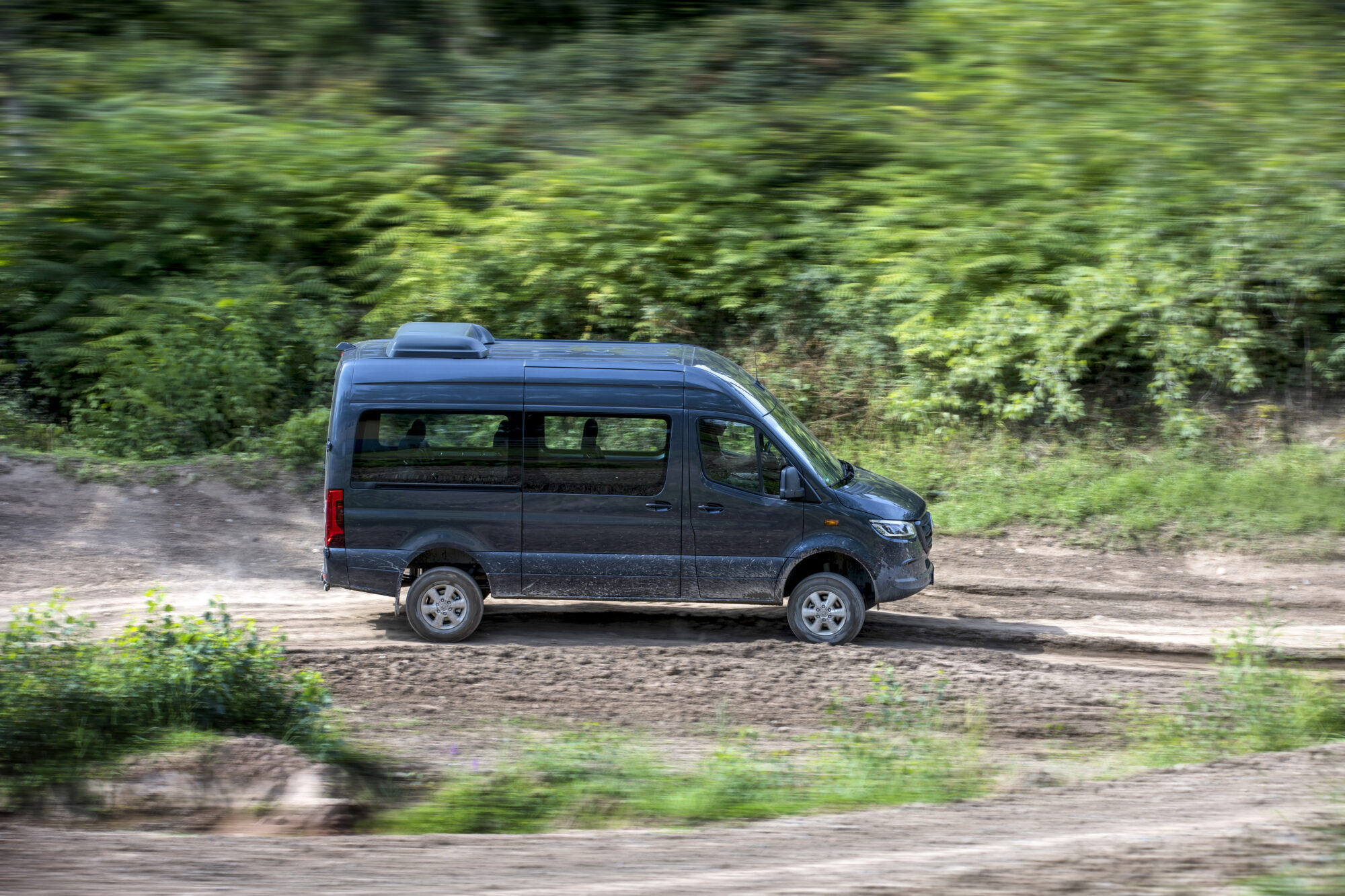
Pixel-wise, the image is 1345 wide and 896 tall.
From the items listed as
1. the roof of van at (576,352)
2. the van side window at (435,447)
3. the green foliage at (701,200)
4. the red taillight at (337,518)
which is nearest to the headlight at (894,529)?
the roof of van at (576,352)

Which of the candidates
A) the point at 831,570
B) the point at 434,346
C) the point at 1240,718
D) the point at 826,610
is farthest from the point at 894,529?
the point at 434,346

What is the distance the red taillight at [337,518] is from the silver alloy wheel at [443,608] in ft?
2.64

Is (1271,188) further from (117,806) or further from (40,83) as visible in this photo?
(40,83)

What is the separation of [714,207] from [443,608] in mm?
7512

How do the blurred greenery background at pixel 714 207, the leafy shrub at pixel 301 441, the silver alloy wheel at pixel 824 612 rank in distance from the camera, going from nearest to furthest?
the silver alloy wheel at pixel 824 612, the leafy shrub at pixel 301 441, the blurred greenery background at pixel 714 207

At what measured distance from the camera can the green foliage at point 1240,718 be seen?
7.12m

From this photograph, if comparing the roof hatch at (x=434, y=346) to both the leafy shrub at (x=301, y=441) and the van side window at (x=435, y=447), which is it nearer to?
the van side window at (x=435, y=447)

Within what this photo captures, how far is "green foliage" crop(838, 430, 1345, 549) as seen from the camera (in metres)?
11.6

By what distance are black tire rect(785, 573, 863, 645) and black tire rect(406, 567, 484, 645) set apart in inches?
98.3

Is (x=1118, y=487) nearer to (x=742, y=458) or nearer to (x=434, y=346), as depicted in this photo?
(x=742, y=458)

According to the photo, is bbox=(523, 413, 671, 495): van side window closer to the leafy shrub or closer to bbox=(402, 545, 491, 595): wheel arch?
bbox=(402, 545, 491, 595): wheel arch

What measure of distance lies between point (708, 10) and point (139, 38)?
8541 millimetres

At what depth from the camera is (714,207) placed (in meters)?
14.9

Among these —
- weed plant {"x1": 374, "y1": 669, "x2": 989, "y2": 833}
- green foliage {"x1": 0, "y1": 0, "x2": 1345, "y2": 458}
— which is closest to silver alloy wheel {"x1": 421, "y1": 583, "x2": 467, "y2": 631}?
weed plant {"x1": 374, "y1": 669, "x2": 989, "y2": 833}
